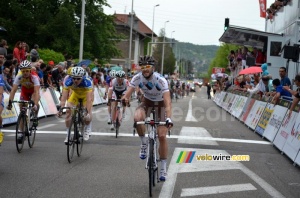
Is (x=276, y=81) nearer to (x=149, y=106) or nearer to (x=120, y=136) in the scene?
(x=120, y=136)

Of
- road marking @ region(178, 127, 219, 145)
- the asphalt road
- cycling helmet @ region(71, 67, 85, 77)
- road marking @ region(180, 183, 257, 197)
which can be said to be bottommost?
road marking @ region(178, 127, 219, 145)

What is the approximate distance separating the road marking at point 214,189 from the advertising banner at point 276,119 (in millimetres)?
5577

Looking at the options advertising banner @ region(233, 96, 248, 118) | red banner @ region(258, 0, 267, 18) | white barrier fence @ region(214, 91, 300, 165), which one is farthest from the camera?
red banner @ region(258, 0, 267, 18)

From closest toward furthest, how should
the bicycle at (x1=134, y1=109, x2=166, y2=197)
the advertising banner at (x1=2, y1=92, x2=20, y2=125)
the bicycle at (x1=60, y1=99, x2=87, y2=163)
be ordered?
1. the bicycle at (x1=134, y1=109, x2=166, y2=197)
2. the bicycle at (x1=60, y1=99, x2=87, y2=163)
3. the advertising banner at (x1=2, y1=92, x2=20, y2=125)

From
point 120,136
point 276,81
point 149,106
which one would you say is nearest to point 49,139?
point 120,136

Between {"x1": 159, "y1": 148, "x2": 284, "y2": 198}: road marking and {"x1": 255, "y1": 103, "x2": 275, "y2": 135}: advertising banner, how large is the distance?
4.21 m

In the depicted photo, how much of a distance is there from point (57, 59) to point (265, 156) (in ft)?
73.7

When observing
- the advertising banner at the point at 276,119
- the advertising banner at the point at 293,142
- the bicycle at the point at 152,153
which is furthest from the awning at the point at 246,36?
the bicycle at the point at 152,153

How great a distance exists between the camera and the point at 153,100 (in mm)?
8406

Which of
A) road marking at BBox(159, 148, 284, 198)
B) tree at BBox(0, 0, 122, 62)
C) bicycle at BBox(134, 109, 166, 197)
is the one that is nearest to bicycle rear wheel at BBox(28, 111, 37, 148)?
road marking at BBox(159, 148, 284, 198)

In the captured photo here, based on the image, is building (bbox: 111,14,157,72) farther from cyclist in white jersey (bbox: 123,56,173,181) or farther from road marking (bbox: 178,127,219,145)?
cyclist in white jersey (bbox: 123,56,173,181)

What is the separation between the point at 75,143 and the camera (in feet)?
32.3

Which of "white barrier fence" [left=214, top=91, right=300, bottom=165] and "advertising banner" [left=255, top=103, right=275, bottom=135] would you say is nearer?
"white barrier fence" [left=214, top=91, right=300, bottom=165]

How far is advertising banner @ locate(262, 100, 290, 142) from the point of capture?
1302cm
